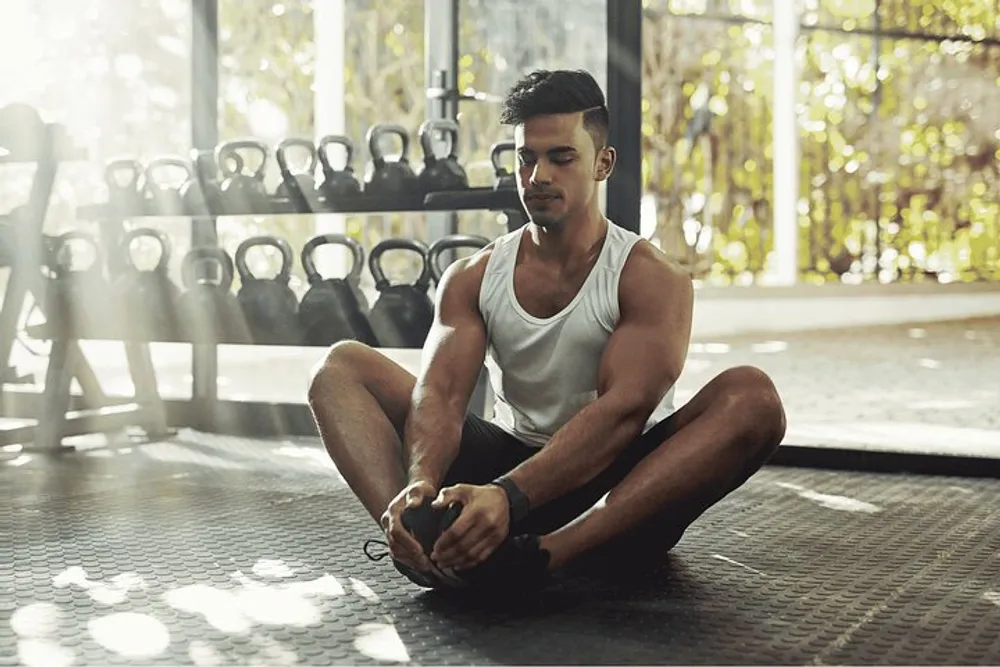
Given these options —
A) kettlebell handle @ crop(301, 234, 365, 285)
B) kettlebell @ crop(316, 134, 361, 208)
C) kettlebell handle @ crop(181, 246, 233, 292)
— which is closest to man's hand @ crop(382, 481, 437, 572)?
kettlebell handle @ crop(301, 234, 365, 285)

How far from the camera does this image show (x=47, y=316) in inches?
156

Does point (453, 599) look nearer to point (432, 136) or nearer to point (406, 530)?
point (406, 530)

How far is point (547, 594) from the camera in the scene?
216 cm

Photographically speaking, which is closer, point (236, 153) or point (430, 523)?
point (430, 523)

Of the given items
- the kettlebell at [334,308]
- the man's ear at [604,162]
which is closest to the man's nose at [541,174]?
the man's ear at [604,162]

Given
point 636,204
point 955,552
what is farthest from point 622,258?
point 636,204

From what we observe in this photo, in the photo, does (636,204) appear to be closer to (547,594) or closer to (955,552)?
(955,552)

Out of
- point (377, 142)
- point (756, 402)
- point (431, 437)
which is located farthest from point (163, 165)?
point (756, 402)

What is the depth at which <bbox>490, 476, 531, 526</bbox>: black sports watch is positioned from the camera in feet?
6.50

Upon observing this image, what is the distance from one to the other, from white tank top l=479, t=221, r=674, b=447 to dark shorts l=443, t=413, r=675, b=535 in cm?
4

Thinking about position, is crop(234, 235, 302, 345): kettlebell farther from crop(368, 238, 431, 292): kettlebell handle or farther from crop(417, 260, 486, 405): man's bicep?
crop(417, 260, 486, 405): man's bicep

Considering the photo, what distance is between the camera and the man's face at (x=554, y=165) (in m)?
2.15

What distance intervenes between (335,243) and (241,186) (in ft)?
1.23

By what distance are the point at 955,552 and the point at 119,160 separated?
267 cm
